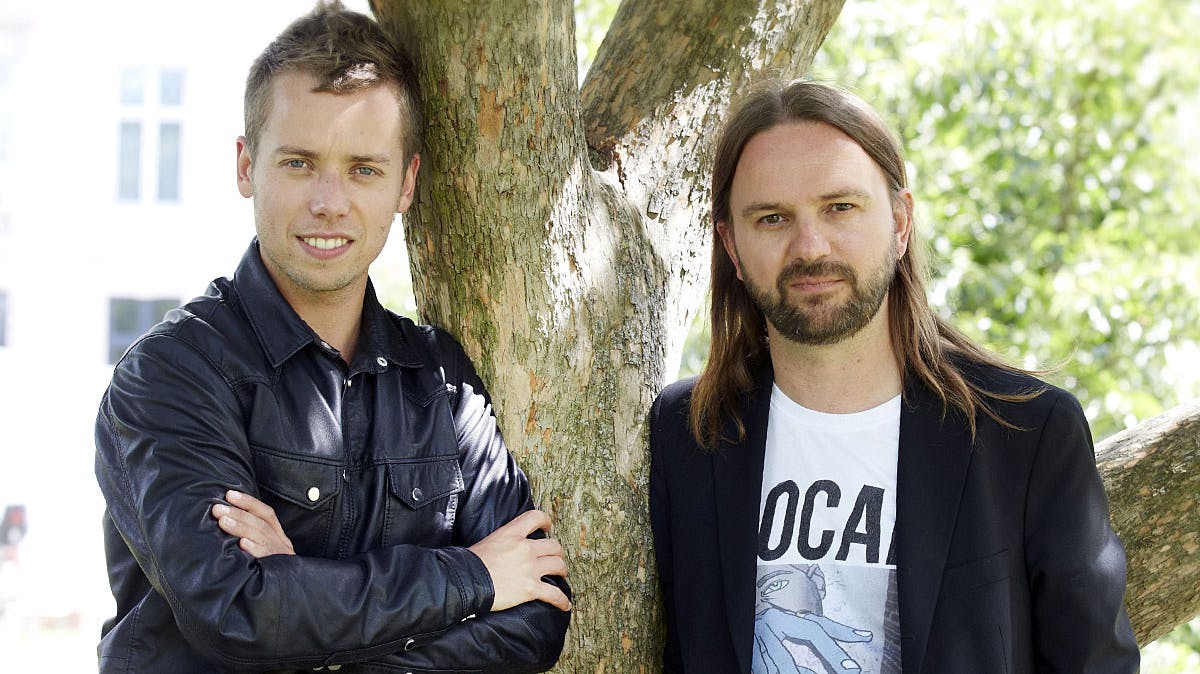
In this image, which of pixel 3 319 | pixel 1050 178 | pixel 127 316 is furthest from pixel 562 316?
pixel 3 319

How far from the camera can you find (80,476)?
1516 cm

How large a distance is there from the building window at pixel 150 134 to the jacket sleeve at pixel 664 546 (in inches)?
588

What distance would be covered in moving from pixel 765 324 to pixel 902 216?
A: 40 centimetres

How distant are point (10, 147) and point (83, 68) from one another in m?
1.58

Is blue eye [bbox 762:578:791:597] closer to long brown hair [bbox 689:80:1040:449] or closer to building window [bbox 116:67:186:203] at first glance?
long brown hair [bbox 689:80:1040:449]

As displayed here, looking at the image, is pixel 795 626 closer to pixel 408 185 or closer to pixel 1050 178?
pixel 408 185

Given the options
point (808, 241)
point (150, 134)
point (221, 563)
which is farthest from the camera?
point (150, 134)

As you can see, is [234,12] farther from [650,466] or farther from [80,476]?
[650,466]

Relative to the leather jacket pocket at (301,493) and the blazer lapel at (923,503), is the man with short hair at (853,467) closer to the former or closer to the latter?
the blazer lapel at (923,503)

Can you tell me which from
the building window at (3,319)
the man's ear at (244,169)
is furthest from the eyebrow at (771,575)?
the building window at (3,319)

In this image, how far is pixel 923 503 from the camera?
233 cm

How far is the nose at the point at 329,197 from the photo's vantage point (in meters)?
2.23

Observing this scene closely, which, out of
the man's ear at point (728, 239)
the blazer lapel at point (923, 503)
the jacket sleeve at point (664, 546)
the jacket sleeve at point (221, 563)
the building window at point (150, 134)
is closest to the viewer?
the jacket sleeve at point (221, 563)

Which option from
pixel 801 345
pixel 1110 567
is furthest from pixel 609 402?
pixel 1110 567
